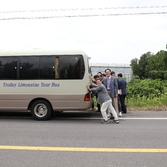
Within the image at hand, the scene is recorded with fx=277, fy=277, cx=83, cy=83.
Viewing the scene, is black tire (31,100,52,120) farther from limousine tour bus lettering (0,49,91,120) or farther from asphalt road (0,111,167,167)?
asphalt road (0,111,167,167)

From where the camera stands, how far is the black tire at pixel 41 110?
9.52 metres

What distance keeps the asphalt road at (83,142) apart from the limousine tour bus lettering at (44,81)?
562 mm

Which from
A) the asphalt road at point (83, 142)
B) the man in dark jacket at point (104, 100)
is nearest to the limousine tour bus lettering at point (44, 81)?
the man in dark jacket at point (104, 100)

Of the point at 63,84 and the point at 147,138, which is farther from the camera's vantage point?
the point at 63,84

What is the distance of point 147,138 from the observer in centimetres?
693

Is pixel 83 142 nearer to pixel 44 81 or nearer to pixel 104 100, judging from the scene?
pixel 104 100

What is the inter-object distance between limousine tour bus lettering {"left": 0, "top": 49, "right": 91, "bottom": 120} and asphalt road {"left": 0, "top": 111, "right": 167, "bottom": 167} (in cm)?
56

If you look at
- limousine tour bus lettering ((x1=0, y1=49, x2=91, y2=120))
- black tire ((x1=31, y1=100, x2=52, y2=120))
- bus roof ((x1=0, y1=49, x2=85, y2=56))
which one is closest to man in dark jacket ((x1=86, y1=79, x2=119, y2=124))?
limousine tour bus lettering ((x1=0, y1=49, x2=91, y2=120))

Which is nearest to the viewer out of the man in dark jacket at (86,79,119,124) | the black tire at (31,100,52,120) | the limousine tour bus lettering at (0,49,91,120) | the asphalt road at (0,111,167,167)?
the asphalt road at (0,111,167,167)

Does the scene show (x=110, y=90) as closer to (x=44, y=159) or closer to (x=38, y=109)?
(x=38, y=109)

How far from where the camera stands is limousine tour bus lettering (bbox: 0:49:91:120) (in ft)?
30.6

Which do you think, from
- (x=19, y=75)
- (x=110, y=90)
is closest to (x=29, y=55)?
(x=19, y=75)

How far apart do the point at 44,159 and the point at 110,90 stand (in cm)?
491

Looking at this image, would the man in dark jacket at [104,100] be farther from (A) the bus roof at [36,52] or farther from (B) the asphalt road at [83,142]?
(A) the bus roof at [36,52]
